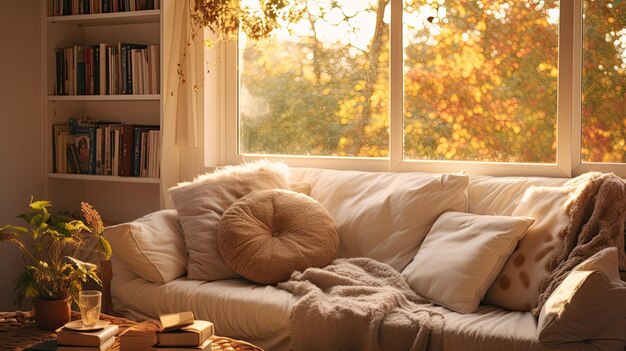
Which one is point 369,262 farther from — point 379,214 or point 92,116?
point 92,116

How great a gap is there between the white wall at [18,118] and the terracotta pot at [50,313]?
1979 millimetres

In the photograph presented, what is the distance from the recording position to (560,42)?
→ 346 cm

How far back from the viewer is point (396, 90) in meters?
3.87

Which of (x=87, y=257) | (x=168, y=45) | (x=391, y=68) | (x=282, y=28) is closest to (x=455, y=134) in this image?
(x=391, y=68)

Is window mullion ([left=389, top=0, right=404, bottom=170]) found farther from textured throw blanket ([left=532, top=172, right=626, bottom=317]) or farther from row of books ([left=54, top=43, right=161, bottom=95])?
row of books ([left=54, top=43, right=161, bottom=95])

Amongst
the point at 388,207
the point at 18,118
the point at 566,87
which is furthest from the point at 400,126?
the point at 18,118

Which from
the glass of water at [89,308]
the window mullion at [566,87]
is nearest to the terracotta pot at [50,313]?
the glass of water at [89,308]

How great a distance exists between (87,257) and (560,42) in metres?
2.59

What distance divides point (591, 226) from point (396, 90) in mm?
1345

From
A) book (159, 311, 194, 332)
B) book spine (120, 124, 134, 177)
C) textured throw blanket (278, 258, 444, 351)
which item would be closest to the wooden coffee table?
book (159, 311, 194, 332)

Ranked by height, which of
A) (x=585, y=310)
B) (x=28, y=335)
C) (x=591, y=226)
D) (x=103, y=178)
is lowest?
(x=28, y=335)

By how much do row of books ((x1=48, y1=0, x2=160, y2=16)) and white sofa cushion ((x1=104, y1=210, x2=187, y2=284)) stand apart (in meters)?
1.35

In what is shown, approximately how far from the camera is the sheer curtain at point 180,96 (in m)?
4.20

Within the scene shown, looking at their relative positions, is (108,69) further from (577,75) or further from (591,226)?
(591,226)
